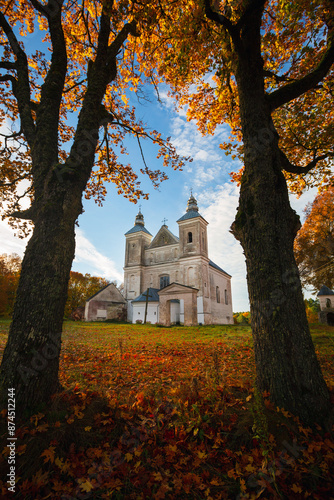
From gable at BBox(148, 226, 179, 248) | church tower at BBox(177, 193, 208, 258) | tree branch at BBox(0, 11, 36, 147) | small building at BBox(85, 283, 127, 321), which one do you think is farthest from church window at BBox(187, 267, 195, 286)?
tree branch at BBox(0, 11, 36, 147)

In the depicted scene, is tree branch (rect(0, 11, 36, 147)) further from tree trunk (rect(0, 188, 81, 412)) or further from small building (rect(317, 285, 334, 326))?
small building (rect(317, 285, 334, 326))

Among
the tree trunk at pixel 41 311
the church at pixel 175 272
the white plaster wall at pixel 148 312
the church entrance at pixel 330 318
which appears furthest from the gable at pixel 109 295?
the tree trunk at pixel 41 311

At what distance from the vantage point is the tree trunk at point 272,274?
8.60 feet

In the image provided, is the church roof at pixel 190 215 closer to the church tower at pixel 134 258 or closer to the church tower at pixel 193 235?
the church tower at pixel 193 235

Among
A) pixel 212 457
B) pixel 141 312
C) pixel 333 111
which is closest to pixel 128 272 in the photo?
pixel 141 312

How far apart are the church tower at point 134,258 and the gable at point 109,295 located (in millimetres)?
2848

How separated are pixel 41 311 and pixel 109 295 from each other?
3065 cm

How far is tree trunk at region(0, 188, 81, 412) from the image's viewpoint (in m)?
2.61

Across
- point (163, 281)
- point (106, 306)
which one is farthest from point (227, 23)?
point (163, 281)

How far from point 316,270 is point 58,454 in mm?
22860

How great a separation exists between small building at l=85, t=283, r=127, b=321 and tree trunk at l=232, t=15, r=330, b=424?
1166 inches

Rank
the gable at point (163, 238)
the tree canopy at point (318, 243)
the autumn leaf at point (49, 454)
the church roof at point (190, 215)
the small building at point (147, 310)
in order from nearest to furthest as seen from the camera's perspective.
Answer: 1. the autumn leaf at point (49, 454)
2. the tree canopy at point (318, 243)
3. the small building at point (147, 310)
4. the church roof at point (190, 215)
5. the gable at point (163, 238)

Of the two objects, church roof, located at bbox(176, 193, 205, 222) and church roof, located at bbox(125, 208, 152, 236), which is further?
church roof, located at bbox(125, 208, 152, 236)

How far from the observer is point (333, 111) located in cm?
688
